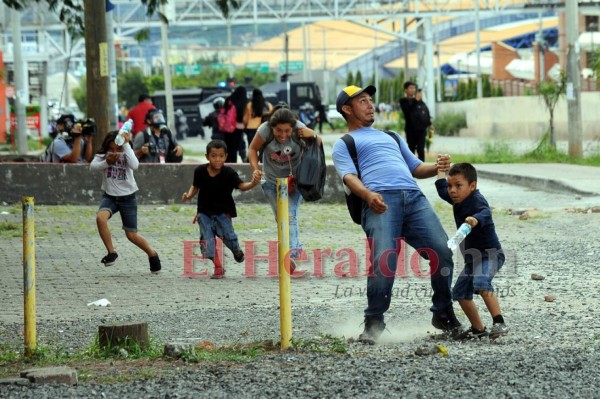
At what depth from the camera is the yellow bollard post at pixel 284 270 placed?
7.81 meters

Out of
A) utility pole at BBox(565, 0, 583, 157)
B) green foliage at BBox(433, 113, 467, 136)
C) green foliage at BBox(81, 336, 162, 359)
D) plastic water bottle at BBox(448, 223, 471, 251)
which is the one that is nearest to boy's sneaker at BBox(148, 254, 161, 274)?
green foliage at BBox(81, 336, 162, 359)

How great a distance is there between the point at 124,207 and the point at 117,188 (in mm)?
194

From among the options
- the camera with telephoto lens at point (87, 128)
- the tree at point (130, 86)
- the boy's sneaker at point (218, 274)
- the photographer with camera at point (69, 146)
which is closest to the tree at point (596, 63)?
the photographer with camera at point (69, 146)

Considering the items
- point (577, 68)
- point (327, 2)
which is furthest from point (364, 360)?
point (327, 2)

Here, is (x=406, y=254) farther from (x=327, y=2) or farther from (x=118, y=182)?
(x=327, y=2)

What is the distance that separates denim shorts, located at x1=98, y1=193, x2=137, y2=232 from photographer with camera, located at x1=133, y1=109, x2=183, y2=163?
6116 mm

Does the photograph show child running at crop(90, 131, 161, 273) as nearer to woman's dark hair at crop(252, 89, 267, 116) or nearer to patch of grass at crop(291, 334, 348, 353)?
patch of grass at crop(291, 334, 348, 353)

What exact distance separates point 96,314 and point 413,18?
49601mm

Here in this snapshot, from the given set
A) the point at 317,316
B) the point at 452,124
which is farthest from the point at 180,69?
the point at 317,316

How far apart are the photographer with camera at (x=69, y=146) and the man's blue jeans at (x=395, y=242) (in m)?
10.6

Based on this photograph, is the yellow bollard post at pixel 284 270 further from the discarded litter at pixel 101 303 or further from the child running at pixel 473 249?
the discarded litter at pixel 101 303

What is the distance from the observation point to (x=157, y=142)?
19609 mm

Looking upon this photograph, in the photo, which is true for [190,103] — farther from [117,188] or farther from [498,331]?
[498,331]

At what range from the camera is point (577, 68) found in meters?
26.9
